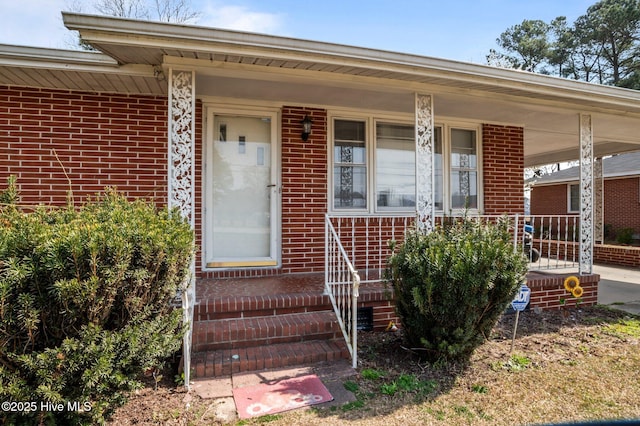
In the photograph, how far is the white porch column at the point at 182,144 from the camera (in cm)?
347

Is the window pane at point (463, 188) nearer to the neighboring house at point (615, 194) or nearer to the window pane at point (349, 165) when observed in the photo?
the window pane at point (349, 165)

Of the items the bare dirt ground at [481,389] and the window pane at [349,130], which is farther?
the window pane at [349,130]

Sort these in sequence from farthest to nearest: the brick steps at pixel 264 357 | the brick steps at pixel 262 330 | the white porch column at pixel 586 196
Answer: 1. the white porch column at pixel 586 196
2. the brick steps at pixel 262 330
3. the brick steps at pixel 264 357

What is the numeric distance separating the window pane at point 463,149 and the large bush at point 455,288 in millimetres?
3049

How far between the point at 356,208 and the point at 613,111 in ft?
12.9

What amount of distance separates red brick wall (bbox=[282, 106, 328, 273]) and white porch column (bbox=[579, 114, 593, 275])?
3653 mm

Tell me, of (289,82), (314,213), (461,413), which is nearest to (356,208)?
(314,213)

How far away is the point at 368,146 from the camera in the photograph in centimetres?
556

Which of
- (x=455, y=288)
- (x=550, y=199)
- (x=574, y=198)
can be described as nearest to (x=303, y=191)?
(x=455, y=288)

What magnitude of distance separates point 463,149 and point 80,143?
5.56 meters

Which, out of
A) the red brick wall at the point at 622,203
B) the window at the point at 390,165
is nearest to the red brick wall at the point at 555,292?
the window at the point at 390,165

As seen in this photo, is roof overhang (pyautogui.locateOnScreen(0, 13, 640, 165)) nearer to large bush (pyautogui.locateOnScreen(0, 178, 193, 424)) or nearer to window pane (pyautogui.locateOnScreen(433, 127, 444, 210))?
window pane (pyautogui.locateOnScreen(433, 127, 444, 210))

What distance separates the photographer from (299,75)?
3836 mm

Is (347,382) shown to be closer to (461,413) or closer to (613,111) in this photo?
(461,413)
